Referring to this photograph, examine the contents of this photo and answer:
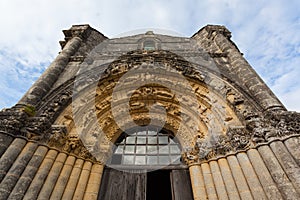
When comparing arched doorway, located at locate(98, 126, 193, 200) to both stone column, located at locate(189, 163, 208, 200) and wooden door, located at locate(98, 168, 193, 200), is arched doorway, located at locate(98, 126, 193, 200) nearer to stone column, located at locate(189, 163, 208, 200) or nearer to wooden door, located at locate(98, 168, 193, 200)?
wooden door, located at locate(98, 168, 193, 200)

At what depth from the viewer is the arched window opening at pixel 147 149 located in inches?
202

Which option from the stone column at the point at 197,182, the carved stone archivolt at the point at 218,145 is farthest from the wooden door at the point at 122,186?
the carved stone archivolt at the point at 218,145

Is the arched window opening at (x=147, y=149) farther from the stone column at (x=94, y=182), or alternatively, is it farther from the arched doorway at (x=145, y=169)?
the stone column at (x=94, y=182)

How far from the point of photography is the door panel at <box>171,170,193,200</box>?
164 inches

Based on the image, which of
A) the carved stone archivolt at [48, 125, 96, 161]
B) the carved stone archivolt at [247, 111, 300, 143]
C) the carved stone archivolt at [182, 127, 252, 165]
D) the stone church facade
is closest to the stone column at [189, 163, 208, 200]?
the stone church facade

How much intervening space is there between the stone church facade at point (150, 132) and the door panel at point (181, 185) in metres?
0.02

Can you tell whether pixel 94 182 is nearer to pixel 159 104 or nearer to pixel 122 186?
pixel 122 186

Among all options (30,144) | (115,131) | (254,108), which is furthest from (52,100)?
(254,108)

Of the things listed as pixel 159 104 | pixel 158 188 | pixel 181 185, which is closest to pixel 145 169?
pixel 181 185

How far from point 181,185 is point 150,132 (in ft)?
6.39

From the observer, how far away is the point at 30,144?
148 inches

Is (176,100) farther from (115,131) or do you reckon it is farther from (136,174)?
(136,174)

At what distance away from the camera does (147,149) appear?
5.44m

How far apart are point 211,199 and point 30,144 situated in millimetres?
3524
